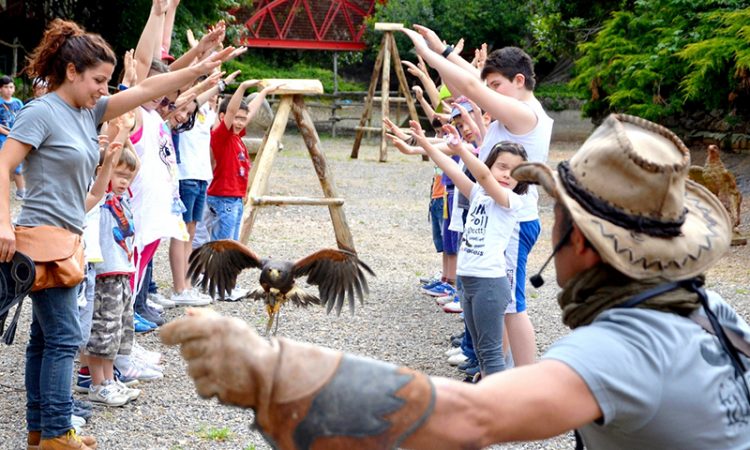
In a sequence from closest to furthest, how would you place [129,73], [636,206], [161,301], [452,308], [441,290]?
[636,206]
[129,73]
[161,301]
[452,308]
[441,290]

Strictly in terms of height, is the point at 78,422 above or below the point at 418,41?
below

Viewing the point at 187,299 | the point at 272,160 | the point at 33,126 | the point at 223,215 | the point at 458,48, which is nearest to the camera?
the point at 33,126

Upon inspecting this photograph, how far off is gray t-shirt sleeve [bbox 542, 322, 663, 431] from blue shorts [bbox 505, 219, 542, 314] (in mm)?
2906

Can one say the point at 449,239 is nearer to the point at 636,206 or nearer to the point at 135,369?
the point at 135,369

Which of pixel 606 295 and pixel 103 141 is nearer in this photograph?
pixel 606 295

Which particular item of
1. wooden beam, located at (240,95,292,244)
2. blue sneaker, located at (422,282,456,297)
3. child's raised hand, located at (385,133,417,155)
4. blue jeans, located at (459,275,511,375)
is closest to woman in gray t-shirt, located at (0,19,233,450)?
child's raised hand, located at (385,133,417,155)

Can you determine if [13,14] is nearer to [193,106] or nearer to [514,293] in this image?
[193,106]

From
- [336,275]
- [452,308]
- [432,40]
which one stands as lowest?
[452,308]

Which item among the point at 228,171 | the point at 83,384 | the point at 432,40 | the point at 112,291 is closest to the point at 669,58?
the point at 228,171

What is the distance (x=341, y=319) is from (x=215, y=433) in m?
2.51

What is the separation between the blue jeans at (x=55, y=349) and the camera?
148 inches

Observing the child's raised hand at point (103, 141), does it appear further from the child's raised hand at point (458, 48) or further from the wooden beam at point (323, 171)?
the wooden beam at point (323, 171)

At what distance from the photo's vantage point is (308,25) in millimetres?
28922

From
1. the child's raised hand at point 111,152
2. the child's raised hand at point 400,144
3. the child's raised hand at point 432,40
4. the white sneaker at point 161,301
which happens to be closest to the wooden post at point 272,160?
the white sneaker at point 161,301
